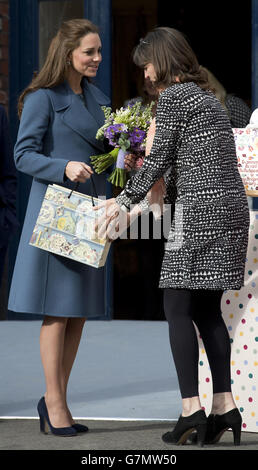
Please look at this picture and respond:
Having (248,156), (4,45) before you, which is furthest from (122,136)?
(4,45)

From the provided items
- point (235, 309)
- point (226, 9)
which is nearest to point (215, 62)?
point (226, 9)

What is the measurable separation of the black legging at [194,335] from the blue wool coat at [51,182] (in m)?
0.44

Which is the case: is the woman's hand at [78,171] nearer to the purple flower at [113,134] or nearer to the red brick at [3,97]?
the purple flower at [113,134]

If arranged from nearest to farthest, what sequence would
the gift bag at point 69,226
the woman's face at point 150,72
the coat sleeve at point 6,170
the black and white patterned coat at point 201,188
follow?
the black and white patterned coat at point 201,188
the woman's face at point 150,72
the gift bag at point 69,226
the coat sleeve at point 6,170

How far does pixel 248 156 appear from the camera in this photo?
4.16 metres

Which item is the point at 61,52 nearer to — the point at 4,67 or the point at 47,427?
the point at 47,427

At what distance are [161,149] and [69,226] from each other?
501mm

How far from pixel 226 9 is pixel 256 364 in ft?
18.4

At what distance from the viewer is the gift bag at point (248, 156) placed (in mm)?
4148

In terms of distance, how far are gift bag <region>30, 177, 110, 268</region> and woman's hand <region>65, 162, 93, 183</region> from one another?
0.06m

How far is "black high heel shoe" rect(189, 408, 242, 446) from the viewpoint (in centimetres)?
382

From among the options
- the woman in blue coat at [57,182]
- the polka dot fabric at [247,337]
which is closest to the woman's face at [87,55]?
the woman in blue coat at [57,182]

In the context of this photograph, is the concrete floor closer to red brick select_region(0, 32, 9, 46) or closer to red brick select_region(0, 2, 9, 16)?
red brick select_region(0, 32, 9, 46)

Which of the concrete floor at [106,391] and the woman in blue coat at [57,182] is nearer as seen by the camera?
the concrete floor at [106,391]
